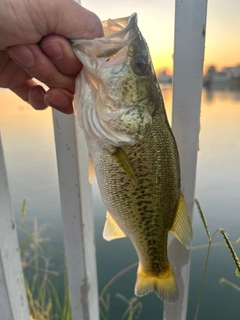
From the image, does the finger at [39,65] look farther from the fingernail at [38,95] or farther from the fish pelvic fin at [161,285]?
the fish pelvic fin at [161,285]

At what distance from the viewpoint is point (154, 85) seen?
0.59 m

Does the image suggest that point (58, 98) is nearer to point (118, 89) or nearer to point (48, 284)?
point (118, 89)

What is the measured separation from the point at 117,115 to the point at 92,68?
0.36 ft

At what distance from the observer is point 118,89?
560 millimetres

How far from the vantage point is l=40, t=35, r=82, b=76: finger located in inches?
19.7

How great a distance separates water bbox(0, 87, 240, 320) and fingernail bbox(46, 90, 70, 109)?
2.11ft

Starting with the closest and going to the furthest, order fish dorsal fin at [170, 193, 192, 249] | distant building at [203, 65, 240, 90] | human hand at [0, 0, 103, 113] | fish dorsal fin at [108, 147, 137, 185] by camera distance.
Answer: human hand at [0, 0, 103, 113]
fish dorsal fin at [108, 147, 137, 185]
fish dorsal fin at [170, 193, 192, 249]
distant building at [203, 65, 240, 90]

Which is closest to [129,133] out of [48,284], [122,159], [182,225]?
[122,159]

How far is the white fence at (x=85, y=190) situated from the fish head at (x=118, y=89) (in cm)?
11

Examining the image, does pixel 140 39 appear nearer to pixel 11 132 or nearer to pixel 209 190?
pixel 209 190

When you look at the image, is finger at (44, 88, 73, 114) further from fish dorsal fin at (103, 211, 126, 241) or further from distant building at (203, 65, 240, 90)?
distant building at (203, 65, 240, 90)

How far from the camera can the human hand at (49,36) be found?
47 cm

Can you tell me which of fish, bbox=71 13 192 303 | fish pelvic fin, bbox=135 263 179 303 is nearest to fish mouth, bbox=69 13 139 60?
fish, bbox=71 13 192 303

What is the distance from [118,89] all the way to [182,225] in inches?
14.7
